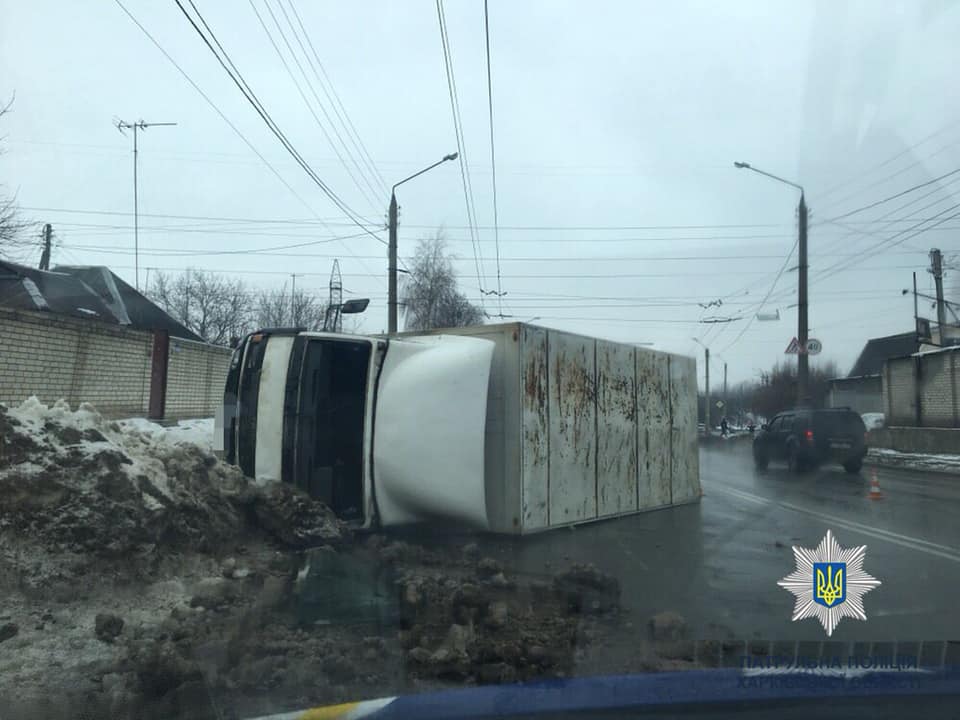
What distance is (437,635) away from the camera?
5746mm

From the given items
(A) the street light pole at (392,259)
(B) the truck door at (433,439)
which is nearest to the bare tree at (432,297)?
(A) the street light pole at (392,259)

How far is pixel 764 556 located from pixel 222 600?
5.60m

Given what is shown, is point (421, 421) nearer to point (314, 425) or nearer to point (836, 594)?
point (314, 425)

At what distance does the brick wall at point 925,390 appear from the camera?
28656 mm

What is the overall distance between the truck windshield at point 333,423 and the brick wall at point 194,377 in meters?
12.2

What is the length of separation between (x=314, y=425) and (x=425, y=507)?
145cm

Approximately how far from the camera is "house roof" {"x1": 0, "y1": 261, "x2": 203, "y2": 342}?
24.5m

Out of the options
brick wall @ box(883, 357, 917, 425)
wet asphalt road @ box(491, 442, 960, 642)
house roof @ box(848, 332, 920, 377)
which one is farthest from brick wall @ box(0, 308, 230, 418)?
house roof @ box(848, 332, 920, 377)

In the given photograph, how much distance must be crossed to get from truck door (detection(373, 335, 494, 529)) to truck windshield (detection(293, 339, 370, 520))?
33cm

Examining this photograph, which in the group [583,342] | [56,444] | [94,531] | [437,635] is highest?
[583,342]

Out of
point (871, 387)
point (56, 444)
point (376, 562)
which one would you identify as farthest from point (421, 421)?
point (871, 387)

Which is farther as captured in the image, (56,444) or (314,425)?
(314,425)

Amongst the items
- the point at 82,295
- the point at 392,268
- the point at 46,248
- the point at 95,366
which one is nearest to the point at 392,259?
the point at 392,268

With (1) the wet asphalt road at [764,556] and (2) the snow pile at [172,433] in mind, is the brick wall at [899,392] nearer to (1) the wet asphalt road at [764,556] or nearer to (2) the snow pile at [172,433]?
(1) the wet asphalt road at [764,556]
